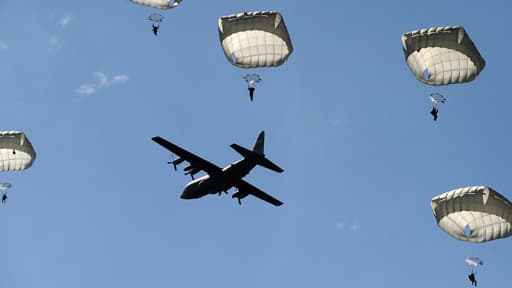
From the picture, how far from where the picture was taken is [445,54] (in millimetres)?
70688

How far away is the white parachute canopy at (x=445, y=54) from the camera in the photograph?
229 feet

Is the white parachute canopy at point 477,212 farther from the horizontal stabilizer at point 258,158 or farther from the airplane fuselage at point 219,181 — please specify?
the airplane fuselage at point 219,181

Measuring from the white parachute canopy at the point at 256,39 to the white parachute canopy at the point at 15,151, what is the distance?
76.6ft

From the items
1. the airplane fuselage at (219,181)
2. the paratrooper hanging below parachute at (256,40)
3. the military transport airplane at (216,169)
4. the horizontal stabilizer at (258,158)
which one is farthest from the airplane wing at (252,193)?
the paratrooper hanging below parachute at (256,40)

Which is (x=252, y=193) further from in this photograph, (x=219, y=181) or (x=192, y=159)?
(x=192, y=159)

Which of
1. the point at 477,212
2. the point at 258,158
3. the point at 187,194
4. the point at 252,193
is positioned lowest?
the point at 477,212

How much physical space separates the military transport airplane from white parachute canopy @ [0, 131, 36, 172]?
13.2 metres

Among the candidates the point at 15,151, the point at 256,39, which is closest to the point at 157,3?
the point at 256,39

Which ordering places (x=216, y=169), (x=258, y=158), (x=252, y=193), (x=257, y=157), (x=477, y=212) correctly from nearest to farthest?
(x=477, y=212) → (x=257, y=157) → (x=258, y=158) → (x=216, y=169) → (x=252, y=193)

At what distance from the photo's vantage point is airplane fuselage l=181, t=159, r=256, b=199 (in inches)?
3078

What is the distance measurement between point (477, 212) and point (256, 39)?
21246mm

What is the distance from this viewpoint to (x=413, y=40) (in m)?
70.6

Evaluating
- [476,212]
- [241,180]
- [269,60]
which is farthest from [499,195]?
[241,180]

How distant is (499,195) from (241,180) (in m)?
26.2
